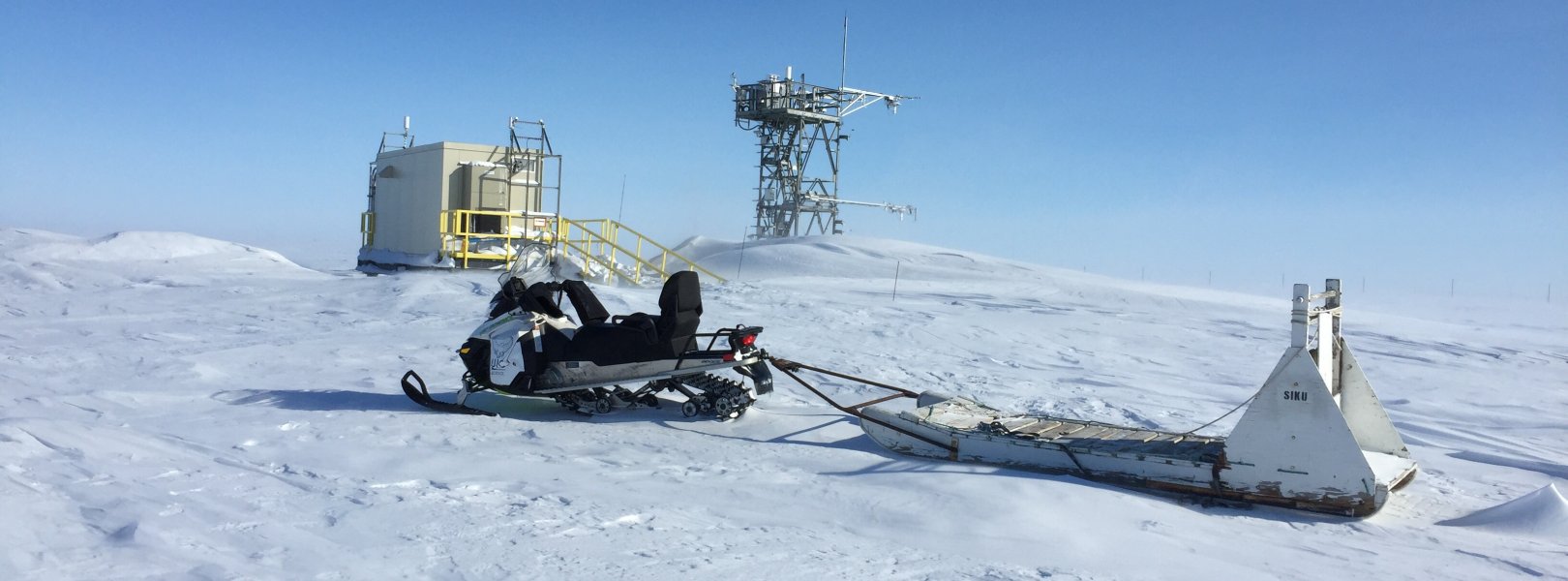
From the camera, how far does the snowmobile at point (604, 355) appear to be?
7.81 metres

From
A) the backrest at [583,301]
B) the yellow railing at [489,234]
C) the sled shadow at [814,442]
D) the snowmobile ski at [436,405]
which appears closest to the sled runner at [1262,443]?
the sled shadow at [814,442]

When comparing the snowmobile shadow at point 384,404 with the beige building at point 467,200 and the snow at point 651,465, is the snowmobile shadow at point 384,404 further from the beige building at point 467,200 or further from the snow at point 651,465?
the beige building at point 467,200

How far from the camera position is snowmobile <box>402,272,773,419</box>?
781cm

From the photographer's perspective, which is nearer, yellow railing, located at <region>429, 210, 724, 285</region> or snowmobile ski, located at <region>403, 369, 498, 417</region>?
snowmobile ski, located at <region>403, 369, 498, 417</region>

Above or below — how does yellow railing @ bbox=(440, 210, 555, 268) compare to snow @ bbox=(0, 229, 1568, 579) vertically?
above

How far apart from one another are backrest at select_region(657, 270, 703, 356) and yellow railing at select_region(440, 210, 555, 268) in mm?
11975

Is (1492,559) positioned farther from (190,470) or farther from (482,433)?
(190,470)

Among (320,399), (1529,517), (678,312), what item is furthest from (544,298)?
(1529,517)

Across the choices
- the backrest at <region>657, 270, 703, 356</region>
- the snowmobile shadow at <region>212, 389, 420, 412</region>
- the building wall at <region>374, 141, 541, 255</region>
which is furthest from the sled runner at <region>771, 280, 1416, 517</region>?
the building wall at <region>374, 141, 541, 255</region>

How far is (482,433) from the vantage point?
23.3ft

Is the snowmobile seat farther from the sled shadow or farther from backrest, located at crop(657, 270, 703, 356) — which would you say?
the sled shadow

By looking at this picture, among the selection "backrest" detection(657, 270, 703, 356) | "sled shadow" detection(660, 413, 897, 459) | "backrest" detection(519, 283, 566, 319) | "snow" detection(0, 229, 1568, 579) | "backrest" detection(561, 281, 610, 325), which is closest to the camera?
"snow" detection(0, 229, 1568, 579)

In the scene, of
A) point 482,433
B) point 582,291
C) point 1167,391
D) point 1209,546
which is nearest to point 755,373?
point 582,291

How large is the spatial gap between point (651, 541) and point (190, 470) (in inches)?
95.5
